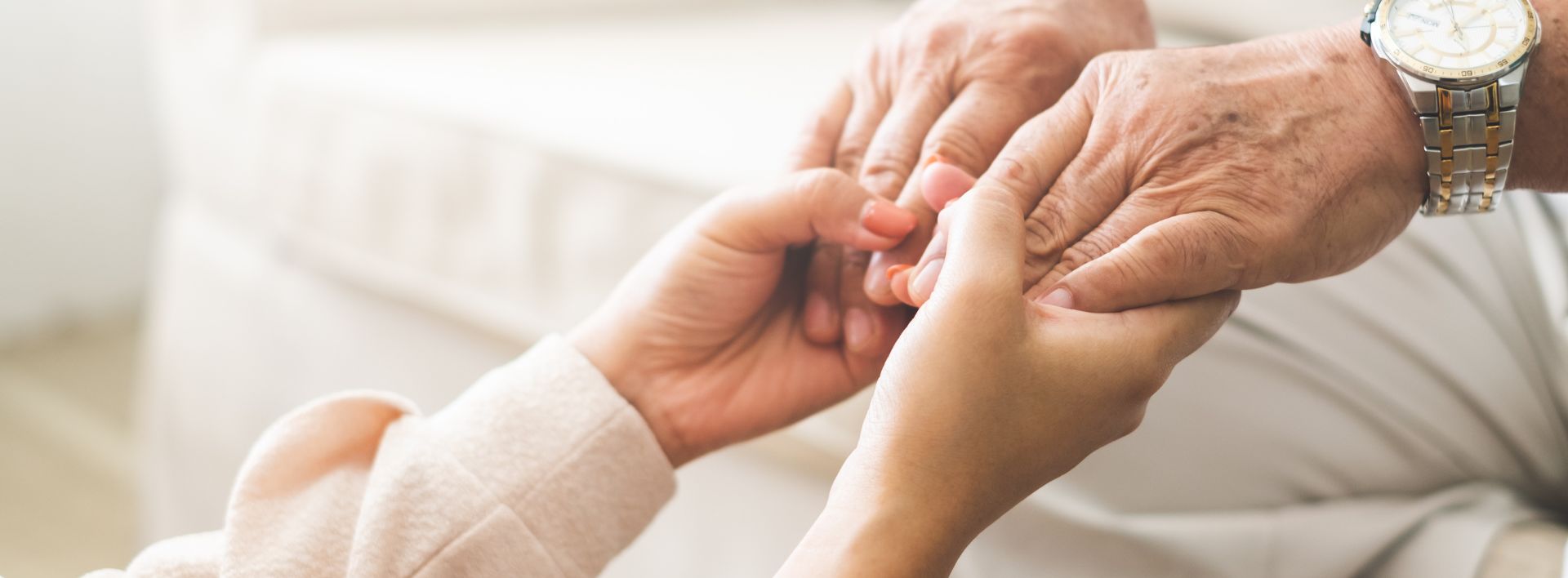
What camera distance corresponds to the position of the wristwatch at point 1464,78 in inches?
21.0

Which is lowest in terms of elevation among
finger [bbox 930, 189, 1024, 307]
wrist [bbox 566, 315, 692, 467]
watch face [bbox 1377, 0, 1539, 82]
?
wrist [bbox 566, 315, 692, 467]

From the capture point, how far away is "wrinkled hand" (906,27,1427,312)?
20.6 inches

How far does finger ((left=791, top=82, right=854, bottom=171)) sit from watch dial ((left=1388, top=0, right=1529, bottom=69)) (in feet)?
0.97

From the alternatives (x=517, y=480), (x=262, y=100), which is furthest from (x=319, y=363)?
(x=517, y=480)

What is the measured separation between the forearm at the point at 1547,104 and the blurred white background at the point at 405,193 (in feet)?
0.83

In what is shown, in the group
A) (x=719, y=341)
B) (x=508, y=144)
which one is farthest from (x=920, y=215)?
(x=508, y=144)

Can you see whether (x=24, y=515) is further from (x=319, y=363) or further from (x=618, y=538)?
(x=618, y=538)

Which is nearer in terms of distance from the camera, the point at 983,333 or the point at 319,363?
the point at 983,333

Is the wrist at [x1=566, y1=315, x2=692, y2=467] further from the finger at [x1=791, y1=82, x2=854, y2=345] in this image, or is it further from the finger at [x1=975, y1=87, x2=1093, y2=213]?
the finger at [x1=975, y1=87, x2=1093, y2=213]

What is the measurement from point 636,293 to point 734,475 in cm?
18

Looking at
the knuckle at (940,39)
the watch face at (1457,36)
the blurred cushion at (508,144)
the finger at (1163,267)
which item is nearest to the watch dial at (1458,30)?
the watch face at (1457,36)

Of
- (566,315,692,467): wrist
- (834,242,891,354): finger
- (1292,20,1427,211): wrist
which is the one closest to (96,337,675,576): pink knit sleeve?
(566,315,692,467): wrist

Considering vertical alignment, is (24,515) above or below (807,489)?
below

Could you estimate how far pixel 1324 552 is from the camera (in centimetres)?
60
